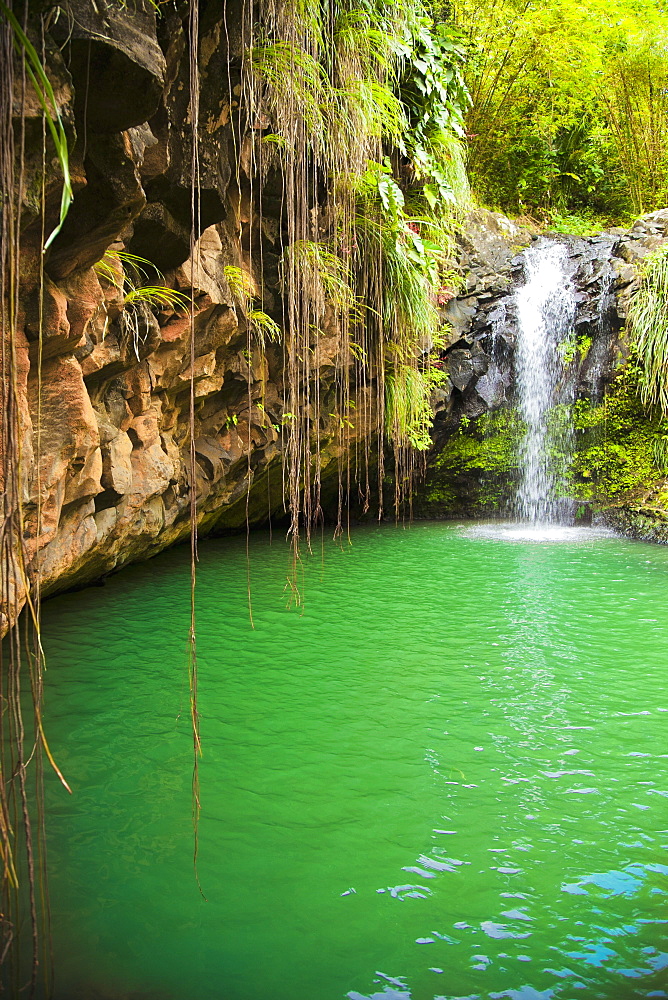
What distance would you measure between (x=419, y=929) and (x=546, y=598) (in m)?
3.67

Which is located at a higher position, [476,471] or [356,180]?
[356,180]

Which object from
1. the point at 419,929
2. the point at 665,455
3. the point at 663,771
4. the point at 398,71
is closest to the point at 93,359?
the point at 419,929

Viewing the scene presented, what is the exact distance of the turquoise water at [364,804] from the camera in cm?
177

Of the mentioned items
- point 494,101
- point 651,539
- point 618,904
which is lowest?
point 618,904

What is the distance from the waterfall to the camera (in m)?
9.29

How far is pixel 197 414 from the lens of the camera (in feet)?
18.4

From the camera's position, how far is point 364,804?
97.4 inches

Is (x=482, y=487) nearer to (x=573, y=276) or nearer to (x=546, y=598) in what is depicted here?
(x=573, y=276)

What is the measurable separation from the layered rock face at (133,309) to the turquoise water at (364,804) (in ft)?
2.97

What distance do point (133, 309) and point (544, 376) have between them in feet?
22.0

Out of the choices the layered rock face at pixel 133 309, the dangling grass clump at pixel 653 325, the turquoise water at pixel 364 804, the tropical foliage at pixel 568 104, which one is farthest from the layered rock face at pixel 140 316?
the tropical foliage at pixel 568 104

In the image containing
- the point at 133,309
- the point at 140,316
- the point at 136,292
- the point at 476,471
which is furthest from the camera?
the point at 476,471

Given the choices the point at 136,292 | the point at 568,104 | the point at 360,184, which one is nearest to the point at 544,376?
the point at 360,184

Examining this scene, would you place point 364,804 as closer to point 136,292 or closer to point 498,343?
point 136,292
